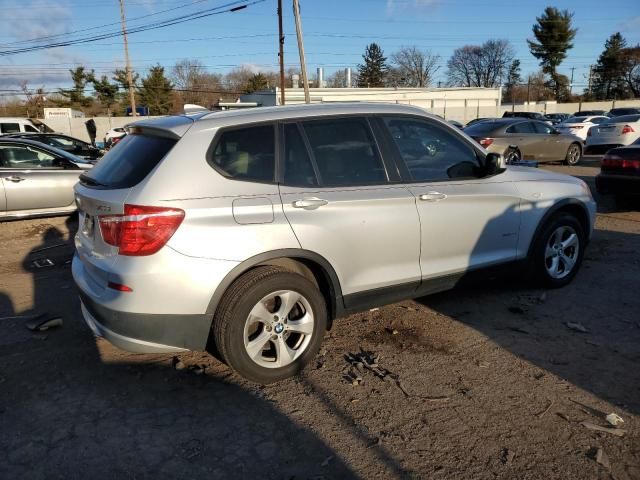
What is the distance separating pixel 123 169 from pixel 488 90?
61.5 metres

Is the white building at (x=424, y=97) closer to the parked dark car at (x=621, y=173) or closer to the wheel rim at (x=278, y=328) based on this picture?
the parked dark car at (x=621, y=173)

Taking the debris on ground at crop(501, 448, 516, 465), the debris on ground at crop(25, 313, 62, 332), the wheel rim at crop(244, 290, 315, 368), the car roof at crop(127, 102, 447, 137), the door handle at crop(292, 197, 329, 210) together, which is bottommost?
the debris on ground at crop(501, 448, 516, 465)

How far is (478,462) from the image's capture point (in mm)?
2609

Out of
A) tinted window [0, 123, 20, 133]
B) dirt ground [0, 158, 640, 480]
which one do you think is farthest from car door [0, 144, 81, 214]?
tinted window [0, 123, 20, 133]

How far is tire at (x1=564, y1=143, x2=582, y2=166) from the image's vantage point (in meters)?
16.0

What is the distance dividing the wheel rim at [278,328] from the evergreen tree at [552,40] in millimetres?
87848

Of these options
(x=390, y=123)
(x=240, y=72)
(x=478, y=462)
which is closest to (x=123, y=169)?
(x=390, y=123)

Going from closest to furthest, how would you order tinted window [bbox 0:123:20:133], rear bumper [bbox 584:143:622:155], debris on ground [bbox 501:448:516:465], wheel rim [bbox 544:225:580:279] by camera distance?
debris on ground [bbox 501:448:516:465] → wheel rim [bbox 544:225:580:279] → rear bumper [bbox 584:143:622:155] → tinted window [bbox 0:123:20:133]

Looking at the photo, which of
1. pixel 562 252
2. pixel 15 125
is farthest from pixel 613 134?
pixel 15 125

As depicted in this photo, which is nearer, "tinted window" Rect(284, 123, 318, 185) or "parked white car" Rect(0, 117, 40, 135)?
"tinted window" Rect(284, 123, 318, 185)

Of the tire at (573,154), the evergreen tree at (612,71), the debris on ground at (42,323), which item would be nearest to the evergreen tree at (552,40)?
the evergreen tree at (612,71)

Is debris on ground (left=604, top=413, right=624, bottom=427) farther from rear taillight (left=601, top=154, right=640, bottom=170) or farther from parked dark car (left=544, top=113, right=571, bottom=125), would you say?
parked dark car (left=544, top=113, right=571, bottom=125)

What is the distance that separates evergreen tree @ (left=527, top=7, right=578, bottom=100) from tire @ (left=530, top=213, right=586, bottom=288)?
85245 millimetres

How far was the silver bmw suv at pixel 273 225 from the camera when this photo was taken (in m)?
3.02
